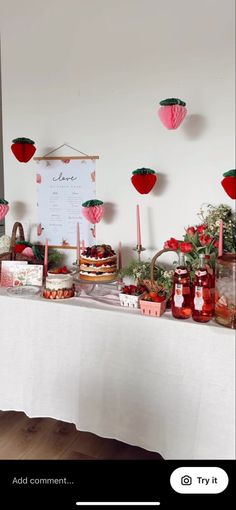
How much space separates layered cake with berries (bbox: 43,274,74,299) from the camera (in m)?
1.65

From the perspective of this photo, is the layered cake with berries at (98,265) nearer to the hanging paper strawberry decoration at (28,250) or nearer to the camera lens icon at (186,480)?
the hanging paper strawberry decoration at (28,250)

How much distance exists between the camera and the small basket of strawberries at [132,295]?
155 centimetres

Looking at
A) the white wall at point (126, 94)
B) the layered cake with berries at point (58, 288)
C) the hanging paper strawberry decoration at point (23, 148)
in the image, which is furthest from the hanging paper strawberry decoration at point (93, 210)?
the hanging paper strawberry decoration at point (23, 148)

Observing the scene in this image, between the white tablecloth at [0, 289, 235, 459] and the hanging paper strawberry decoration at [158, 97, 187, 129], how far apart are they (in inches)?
31.8

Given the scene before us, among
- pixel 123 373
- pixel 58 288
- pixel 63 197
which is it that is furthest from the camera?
pixel 63 197

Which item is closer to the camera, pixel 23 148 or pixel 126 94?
pixel 126 94

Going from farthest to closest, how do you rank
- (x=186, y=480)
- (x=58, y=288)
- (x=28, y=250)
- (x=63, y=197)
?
1. (x=63, y=197)
2. (x=28, y=250)
3. (x=58, y=288)
4. (x=186, y=480)

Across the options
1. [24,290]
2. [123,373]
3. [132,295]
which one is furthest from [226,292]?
[24,290]

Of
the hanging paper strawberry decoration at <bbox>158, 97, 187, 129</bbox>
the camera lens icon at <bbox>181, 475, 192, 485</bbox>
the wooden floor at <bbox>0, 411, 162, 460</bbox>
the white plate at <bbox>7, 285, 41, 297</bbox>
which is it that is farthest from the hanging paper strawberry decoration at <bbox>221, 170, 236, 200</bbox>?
the wooden floor at <bbox>0, 411, 162, 460</bbox>

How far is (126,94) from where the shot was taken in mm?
1869

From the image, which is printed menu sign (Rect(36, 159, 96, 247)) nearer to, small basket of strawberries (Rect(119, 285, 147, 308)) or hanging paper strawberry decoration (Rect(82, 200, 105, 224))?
hanging paper strawberry decoration (Rect(82, 200, 105, 224))

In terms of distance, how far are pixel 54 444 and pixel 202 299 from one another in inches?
42.0

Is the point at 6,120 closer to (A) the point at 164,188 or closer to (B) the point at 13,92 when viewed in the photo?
(B) the point at 13,92

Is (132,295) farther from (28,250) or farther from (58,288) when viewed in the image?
(28,250)
